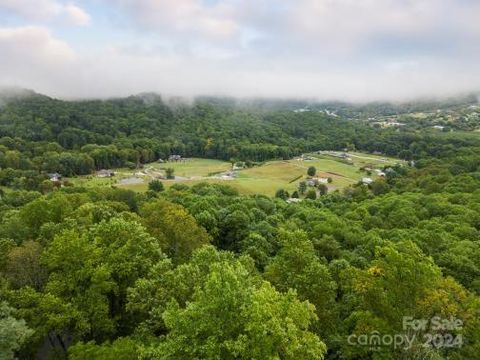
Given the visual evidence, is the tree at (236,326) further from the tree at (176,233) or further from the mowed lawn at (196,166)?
the mowed lawn at (196,166)

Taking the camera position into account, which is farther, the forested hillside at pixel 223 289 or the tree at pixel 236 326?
the forested hillside at pixel 223 289

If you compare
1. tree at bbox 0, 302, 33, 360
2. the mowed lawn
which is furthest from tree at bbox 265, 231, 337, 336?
the mowed lawn

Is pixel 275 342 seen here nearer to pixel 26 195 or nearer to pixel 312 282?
pixel 312 282

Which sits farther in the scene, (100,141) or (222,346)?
(100,141)

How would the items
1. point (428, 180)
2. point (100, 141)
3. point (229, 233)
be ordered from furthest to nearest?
point (100, 141)
point (428, 180)
point (229, 233)

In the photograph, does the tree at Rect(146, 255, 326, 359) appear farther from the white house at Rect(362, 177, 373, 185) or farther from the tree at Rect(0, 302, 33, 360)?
the white house at Rect(362, 177, 373, 185)

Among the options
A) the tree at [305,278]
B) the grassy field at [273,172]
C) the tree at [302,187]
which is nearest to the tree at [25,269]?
the tree at [305,278]

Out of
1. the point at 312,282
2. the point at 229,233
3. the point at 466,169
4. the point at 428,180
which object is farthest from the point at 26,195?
the point at 466,169

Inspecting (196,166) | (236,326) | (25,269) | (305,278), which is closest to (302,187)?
(196,166)

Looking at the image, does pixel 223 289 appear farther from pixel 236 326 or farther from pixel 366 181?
pixel 366 181
